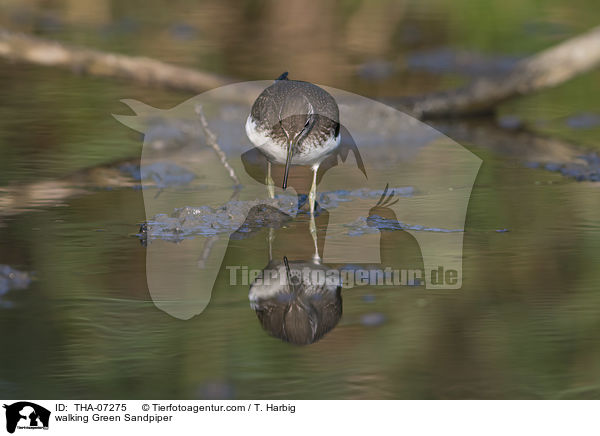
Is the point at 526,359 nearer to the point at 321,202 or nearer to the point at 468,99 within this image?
the point at 321,202

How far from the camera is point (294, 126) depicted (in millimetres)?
5328

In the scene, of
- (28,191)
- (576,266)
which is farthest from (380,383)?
(28,191)

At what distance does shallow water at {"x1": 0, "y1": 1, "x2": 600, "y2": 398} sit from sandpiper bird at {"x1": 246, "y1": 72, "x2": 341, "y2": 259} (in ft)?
1.35

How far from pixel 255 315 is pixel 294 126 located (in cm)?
140

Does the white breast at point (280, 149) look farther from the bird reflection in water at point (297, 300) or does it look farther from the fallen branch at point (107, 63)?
the fallen branch at point (107, 63)

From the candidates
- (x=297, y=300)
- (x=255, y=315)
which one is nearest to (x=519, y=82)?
(x=297, y=300)

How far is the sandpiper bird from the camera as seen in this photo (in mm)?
5355

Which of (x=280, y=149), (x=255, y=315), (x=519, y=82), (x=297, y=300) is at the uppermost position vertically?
(x=519, y=82)

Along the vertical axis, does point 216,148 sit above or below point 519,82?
below

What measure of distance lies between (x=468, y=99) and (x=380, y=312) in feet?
14.6
